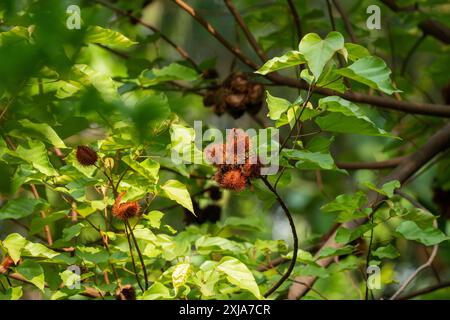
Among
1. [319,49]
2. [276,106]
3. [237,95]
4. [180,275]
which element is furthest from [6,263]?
[237,95]

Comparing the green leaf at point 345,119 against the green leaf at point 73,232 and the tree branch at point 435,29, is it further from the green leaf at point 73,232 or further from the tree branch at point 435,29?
the tree branch at point 435,29

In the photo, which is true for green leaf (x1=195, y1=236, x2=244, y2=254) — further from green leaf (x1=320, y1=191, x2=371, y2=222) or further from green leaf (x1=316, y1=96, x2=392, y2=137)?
green leaf (x1=316, y1=96, x2=392, y2=137)

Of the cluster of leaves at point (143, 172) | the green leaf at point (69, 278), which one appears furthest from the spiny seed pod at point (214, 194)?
the green leaf at point (69, 278)

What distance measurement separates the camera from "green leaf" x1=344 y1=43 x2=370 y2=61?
1272mm

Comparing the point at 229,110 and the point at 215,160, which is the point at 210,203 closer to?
the point at 229,110

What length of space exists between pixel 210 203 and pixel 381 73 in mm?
1175

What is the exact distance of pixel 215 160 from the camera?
4.05 ft

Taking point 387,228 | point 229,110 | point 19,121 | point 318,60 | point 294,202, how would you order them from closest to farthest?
point 318,60
point 19,121
point 229,110
point 387,228
point 294,202

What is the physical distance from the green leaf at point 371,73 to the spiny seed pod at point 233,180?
23 centimetres

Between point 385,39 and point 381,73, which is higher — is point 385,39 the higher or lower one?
the higher one

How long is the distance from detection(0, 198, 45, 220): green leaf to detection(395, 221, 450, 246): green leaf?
68 cm

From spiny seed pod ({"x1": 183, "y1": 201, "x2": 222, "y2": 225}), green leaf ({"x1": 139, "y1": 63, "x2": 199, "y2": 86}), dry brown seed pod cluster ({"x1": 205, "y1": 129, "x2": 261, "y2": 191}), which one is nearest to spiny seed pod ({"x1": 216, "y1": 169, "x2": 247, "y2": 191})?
dry brown seed pod cluster ({"x1": 205, "y1": 129, "x2": 261, "y2": 191})

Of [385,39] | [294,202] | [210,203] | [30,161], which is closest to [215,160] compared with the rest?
[30,161]
